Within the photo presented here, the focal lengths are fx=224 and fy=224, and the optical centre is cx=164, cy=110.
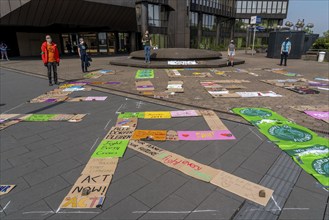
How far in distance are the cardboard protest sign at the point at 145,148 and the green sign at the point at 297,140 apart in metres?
2.18

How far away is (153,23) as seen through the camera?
105 ft

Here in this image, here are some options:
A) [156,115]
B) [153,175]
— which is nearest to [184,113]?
[156,115]

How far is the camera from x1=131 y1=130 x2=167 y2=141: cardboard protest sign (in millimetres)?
4277

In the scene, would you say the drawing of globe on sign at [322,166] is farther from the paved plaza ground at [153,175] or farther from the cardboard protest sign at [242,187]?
the cardboard protest sign at [242,187]

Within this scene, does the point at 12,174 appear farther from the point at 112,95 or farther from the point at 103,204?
the point at 112,95

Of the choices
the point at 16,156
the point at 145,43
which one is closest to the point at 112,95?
the point at 16,156

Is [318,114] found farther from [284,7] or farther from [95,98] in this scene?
[284,7]

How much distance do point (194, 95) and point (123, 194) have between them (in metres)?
5.45

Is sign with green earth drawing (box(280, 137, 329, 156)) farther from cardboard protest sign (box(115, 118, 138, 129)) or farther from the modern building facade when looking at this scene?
the modern building facade

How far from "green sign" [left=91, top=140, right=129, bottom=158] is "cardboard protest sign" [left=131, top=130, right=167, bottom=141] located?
28 cm

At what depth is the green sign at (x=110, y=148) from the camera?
3.70 metres

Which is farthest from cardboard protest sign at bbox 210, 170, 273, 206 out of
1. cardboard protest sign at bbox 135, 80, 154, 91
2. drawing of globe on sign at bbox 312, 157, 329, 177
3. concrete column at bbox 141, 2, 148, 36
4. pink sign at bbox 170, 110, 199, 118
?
concrete column at bbox 141, 2, 148, 36

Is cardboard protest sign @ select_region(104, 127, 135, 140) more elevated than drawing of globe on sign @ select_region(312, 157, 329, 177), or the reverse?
drawing of globe on sign @ select_region(312, 157, 329, 177)

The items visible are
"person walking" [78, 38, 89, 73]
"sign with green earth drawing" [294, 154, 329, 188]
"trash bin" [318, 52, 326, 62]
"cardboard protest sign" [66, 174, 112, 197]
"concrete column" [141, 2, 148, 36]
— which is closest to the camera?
"cardboard protest sign" [66, 174, 112, 197]
